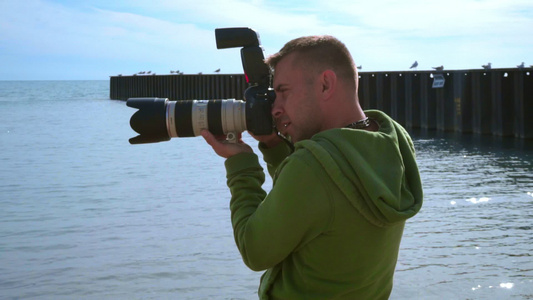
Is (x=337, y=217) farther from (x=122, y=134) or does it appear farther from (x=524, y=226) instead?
(x=122, y=134)

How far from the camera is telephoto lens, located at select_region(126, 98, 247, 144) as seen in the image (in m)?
2.62

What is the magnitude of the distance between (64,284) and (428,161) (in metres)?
8.79

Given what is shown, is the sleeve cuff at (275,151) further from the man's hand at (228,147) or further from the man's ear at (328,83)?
the man's ear at (328,83)

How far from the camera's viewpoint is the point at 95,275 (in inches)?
253

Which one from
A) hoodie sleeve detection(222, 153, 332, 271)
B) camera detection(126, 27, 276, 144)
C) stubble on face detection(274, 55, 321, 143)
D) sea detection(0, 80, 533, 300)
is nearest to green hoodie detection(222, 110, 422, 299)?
hoodie sleeve detection(222, 153, 332, 271)

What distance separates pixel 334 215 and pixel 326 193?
0.07 m

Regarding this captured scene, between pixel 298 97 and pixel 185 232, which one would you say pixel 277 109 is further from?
pixel 185 232

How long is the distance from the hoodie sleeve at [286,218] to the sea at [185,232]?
369 cm

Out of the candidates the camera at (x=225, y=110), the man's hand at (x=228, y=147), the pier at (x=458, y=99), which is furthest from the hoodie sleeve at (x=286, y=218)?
the pier at (x=458, y=99)

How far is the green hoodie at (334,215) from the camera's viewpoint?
78.8 inches

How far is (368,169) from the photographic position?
2021 mm

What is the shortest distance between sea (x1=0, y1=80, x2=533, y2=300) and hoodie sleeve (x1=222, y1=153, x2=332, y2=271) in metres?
3.69

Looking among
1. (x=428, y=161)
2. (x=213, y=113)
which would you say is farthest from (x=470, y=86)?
(x=213, y=113)

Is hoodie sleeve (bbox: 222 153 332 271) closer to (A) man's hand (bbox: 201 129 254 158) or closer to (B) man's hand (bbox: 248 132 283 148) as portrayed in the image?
(A) man's hand (bbox: 201 129 254 158)
